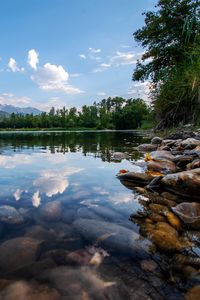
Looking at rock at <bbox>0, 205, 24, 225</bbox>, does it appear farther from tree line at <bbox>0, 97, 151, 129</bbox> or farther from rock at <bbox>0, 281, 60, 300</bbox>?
tree line at <bbox>0, 97, 151, 129</bbox>

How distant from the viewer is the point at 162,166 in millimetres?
5980

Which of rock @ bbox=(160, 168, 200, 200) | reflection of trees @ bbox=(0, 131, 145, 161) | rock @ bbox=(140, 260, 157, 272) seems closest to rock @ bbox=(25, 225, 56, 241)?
rock @ bbox=(140, 260, 157, 272)

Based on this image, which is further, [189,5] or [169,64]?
[169,64]

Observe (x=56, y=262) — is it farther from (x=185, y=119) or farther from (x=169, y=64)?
(x=169, y=64)

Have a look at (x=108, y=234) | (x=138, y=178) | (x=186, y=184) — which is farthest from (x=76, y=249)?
(x=138, y=178)

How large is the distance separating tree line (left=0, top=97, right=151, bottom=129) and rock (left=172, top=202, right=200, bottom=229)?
225 feet

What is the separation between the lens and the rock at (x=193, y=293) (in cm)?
175

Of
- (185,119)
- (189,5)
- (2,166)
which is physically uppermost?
(189,5)

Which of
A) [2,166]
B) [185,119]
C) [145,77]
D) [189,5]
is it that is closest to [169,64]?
[145,77]

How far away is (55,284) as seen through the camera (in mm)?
1953

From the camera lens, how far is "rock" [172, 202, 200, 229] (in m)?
3.11

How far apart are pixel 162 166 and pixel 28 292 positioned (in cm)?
465

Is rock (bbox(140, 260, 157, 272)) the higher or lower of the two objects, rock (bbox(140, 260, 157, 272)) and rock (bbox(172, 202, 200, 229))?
the lower

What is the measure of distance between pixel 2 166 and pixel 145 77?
18.5 metres
